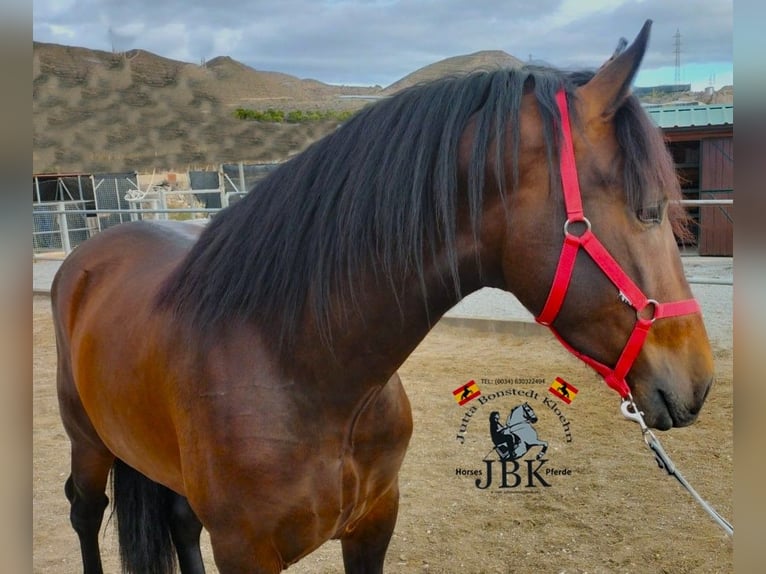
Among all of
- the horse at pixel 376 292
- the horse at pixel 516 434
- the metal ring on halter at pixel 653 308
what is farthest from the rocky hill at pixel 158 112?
the metal ring on halter at pixel 653 308

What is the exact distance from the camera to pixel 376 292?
1.03 meters

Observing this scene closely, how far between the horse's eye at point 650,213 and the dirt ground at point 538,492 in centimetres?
178

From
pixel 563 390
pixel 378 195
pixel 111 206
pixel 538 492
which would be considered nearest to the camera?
pixel 378 195

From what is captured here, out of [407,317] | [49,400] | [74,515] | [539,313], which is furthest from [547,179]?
[49,400]

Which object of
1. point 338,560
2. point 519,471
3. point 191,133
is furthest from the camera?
point 191,133

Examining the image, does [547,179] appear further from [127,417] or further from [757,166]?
[127,417]

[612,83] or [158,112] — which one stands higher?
[158,112]

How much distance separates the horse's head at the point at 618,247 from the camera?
0.85 meters

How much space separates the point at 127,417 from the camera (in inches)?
56.9

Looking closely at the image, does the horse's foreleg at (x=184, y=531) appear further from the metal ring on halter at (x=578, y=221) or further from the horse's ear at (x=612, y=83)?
the horse's ear at (x=612, y=83)

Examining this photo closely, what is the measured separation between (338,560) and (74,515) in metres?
0.98

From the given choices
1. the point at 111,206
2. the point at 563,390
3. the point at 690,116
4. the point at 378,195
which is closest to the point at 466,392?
the point at 563,390

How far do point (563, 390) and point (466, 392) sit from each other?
609mm

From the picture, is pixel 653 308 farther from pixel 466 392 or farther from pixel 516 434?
pixel 466 392
